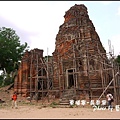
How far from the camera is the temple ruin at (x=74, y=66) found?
53.9 ft

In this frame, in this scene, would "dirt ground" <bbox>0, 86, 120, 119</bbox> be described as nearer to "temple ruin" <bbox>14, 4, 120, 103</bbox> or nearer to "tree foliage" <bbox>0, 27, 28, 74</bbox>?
"temple ruin" <bbox>14, 4, 120, 103</bbox>

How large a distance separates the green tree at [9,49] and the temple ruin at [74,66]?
26.9 feet

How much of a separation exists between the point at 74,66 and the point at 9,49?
1572 centimetres

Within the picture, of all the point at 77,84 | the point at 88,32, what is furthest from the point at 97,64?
the point at 88,32

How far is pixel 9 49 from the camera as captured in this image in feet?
95.3

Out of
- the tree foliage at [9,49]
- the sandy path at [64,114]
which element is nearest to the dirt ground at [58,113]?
the sandy path at [64,114]

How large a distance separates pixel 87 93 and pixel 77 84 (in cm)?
131

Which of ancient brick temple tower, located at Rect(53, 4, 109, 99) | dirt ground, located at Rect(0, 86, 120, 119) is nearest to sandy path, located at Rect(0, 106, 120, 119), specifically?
dirt ground, located at Rect(0, 86, 120, 119)

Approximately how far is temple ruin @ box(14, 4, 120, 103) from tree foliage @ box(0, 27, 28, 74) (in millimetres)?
8186

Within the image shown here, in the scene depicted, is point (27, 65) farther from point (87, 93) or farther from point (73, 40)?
point (87, 93)

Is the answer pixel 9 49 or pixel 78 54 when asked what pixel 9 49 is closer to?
pixel 9 49

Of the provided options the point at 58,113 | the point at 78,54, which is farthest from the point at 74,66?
the point at 58,113

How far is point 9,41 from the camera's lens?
1171 inches

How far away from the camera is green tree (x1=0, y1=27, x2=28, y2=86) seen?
28750 mm
